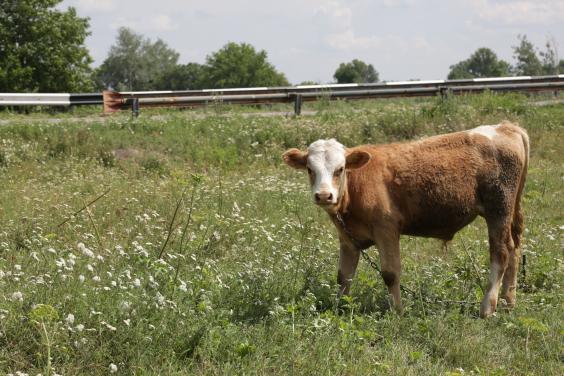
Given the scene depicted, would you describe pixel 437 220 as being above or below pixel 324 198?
below

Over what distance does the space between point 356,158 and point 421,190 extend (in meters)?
0.85

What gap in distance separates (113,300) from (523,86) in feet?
72.2

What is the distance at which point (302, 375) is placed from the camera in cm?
673

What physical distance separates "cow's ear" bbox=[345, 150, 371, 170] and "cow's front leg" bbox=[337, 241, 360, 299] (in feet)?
2.86

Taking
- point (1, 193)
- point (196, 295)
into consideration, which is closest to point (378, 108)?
point (1, 193)

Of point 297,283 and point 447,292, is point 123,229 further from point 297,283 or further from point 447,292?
point 447,292

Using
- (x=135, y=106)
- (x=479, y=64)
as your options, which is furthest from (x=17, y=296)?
(x=479, y=64)

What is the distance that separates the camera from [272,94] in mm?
23875

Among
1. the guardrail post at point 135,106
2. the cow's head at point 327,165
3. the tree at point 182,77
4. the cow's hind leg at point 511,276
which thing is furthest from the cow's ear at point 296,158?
the tree at point 182,77

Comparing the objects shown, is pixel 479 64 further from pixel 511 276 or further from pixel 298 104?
pixel 511 276

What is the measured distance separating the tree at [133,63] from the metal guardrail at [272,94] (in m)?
98.1

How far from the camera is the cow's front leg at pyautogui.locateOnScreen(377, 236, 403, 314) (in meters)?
8.66

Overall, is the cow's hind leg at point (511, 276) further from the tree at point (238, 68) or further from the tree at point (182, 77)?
the tree at point (182, 77)

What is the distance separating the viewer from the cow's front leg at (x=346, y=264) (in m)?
9.07
